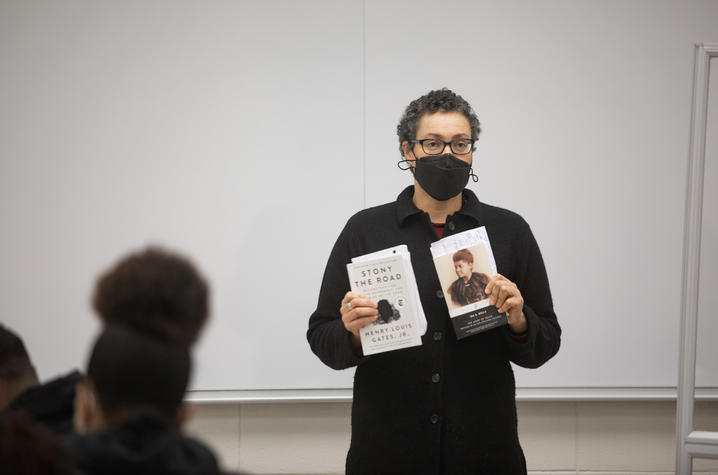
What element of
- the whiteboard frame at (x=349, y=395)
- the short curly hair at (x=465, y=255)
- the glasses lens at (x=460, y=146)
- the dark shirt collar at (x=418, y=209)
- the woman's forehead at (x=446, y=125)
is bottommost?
the whiteboard frame at (x=349, y=395)

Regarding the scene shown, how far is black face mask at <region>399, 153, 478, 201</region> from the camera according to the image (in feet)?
7.06

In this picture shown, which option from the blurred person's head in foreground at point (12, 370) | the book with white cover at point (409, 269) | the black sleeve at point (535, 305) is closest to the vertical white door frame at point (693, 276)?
the black sleeve at point (535, 305)

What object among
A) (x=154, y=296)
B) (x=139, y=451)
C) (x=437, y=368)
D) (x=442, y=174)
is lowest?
(x=437, y=368)

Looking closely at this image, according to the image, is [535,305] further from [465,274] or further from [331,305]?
[331,305]

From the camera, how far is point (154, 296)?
1.11 m

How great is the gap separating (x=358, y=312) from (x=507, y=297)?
440 millimetres

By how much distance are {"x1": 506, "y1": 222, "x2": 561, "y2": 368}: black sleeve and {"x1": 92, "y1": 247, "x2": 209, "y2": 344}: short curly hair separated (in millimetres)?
1217

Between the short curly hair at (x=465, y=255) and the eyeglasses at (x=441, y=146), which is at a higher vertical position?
the eyeglasses at (x=441, y=146)

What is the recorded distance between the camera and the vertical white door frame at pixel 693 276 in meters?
2.47

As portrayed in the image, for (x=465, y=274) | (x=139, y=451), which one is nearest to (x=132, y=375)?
(x=139, y=451)

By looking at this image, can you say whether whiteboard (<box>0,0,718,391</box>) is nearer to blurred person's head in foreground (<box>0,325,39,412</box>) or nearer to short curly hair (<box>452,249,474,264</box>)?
short curly hair (<box>452,249,474,264</box>)

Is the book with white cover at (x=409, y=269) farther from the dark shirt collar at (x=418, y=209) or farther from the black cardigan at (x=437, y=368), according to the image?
the dark shirt collar at (x=418, y=209)

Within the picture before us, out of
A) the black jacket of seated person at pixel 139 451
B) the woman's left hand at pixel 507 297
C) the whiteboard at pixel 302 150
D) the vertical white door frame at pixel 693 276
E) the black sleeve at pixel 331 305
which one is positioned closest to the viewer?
the black jacket of seated person at pixel 139 451

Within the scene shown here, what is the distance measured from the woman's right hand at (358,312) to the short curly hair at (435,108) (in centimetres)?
56
